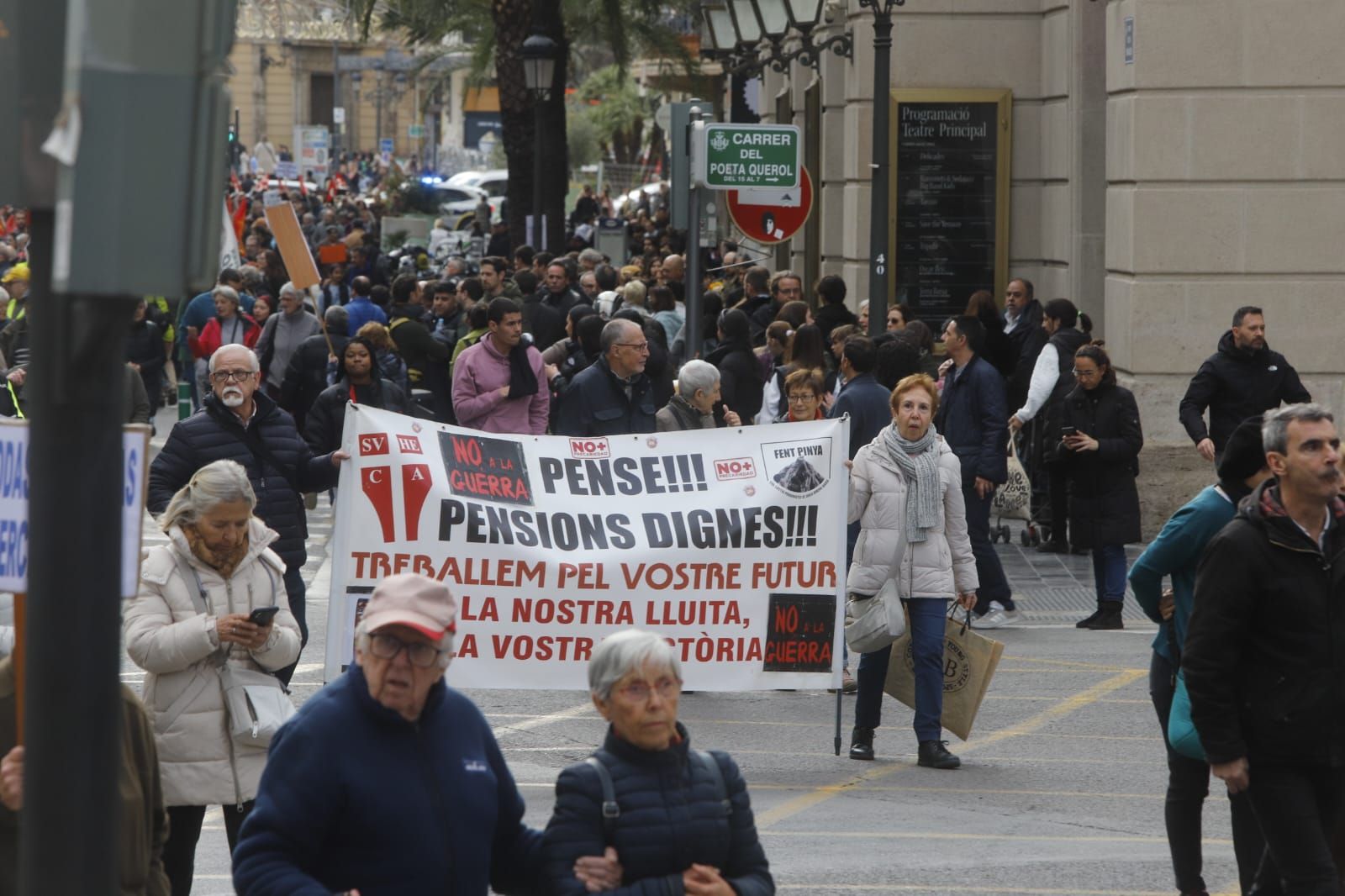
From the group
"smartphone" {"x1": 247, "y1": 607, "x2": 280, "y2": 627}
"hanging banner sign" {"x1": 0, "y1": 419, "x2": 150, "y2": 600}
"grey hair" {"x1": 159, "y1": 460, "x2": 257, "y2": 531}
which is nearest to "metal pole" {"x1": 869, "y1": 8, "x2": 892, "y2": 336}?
"grey hair" {"x1": 159, "y1": 460, "x2": 257, "y2": 531}

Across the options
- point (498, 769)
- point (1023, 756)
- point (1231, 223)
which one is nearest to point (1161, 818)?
A: point (1023, 756)

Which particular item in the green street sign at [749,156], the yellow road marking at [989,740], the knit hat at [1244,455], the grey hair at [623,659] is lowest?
the yellow road marking at [989,740]

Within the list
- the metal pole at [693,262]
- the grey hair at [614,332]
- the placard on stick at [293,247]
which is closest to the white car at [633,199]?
the placard on stick at [293,247]

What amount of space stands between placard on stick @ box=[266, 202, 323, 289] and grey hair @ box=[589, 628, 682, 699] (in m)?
13.2

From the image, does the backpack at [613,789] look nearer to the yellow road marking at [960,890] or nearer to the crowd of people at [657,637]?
the crowd of people at [657,637]

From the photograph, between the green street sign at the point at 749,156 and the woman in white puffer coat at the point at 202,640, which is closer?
the woman in white puffer coat at the point at 202,640

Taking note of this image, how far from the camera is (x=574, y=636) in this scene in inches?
341

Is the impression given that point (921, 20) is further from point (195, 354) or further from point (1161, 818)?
point (1161, 818)

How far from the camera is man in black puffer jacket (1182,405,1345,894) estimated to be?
5.55m

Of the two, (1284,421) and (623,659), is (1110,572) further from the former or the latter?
(623,659)

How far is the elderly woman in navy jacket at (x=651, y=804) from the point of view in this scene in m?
4.34

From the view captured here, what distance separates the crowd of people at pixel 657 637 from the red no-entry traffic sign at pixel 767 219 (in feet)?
4.07

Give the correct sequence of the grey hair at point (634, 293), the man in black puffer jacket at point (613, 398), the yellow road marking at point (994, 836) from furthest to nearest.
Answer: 1. the grey hair at point (634, 293)
2. the man in black puffer jacket at point (613, 398)
3. the yellow road marking at point (994, 836)

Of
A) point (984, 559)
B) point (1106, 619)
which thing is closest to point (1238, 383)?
point (1106, 619)
